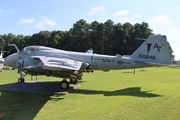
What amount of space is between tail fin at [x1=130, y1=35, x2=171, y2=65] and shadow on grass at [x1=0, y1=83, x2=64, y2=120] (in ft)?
20.3

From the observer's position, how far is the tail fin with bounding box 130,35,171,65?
11795 millimetres

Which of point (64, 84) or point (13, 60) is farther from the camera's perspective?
point (13, 60)

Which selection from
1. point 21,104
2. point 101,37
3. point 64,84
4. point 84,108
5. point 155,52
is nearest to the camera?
point 84,108

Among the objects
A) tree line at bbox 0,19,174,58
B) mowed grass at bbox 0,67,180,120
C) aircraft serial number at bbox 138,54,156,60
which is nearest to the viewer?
mowed grass at bbox 0,67,180,120

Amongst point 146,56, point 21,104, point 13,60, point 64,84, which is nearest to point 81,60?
point 64,84

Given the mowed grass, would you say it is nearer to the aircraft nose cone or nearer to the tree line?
the aircraft nose cone

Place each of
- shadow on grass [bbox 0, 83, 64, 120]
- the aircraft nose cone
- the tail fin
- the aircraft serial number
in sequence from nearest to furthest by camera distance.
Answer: shadow on grass [bbox 0, 83, 64, 120], the tail fin, the aircraft serial number, the aircraft nose cone

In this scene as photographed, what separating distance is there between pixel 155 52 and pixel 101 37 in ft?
215

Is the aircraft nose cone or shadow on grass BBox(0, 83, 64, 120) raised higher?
the aircraft nose cone

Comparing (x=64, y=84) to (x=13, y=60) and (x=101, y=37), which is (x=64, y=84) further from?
(x=101, y=37)

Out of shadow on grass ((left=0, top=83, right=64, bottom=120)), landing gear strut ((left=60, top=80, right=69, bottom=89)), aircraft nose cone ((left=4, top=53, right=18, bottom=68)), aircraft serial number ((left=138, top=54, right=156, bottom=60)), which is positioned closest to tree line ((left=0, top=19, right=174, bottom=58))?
aircraft serial number ((left=138, top=54, right=156, bottom=60))

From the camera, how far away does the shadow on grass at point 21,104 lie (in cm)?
686

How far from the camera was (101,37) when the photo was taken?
7719cm

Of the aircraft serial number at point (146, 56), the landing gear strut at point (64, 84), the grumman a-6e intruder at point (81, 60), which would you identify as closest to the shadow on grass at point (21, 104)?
the landing gear strut at point (64, 84)
